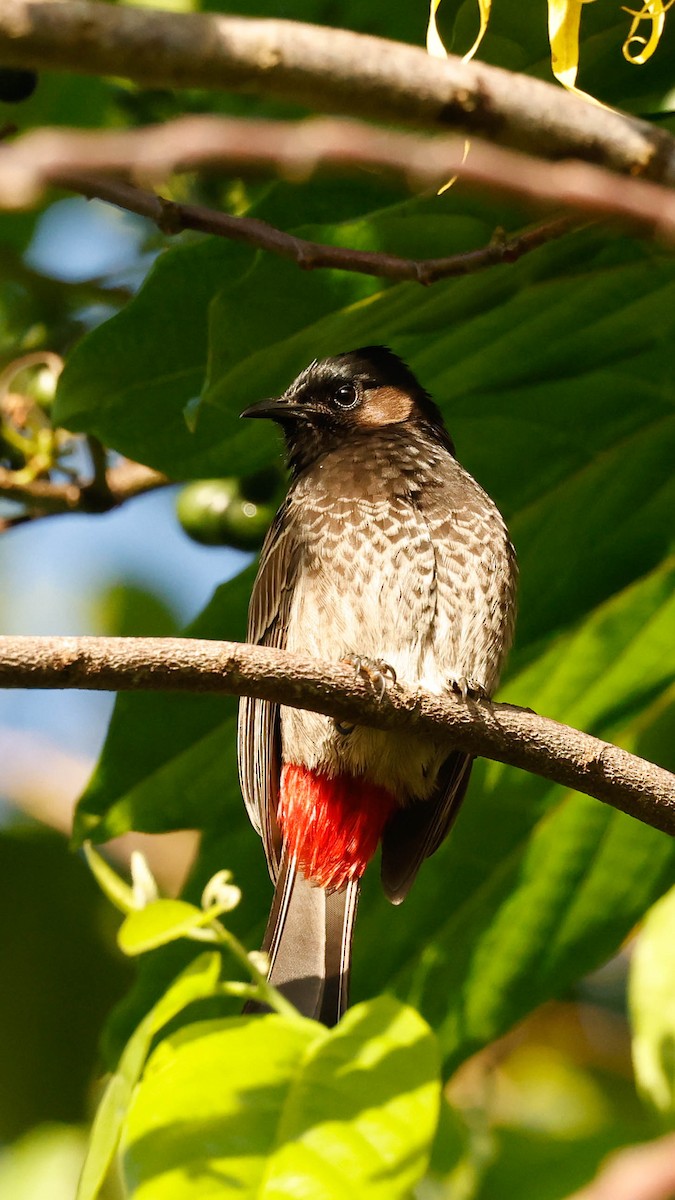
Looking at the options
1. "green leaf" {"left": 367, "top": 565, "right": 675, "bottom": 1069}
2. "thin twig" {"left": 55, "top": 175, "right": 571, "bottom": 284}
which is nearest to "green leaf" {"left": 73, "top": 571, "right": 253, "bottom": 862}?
"green leaf" {"left": 367, "top": 565, "right": 675, "bottom": 1069}

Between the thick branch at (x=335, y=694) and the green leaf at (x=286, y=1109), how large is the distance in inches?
17.8

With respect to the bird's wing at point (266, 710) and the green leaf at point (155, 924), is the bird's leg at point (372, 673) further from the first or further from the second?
the green leaf at point (155, 924)

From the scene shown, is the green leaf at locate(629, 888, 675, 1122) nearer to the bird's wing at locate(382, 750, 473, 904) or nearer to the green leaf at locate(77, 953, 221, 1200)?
the green leaf at locate(77, 953, 221, 1200)

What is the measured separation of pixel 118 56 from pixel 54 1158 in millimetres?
2980

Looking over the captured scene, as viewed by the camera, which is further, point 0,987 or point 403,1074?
point 0,987

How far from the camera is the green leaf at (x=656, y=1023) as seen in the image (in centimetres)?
206

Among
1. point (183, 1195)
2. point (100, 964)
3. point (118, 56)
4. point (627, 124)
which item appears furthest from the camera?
point (100, 964)

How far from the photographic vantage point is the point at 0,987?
14.0 feet

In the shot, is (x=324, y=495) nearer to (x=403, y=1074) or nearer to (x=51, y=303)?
(x=51, y=303)

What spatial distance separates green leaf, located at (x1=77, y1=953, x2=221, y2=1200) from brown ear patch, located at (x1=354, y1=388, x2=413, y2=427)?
218 centimetres

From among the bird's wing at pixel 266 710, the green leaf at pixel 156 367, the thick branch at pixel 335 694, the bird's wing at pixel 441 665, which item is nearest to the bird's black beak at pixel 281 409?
the green leaf at pixel 156 367

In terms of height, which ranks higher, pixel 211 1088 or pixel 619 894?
pixel 211 1088

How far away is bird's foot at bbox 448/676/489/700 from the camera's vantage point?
2.97 m

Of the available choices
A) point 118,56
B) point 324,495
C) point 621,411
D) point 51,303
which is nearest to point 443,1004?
point 324,495
